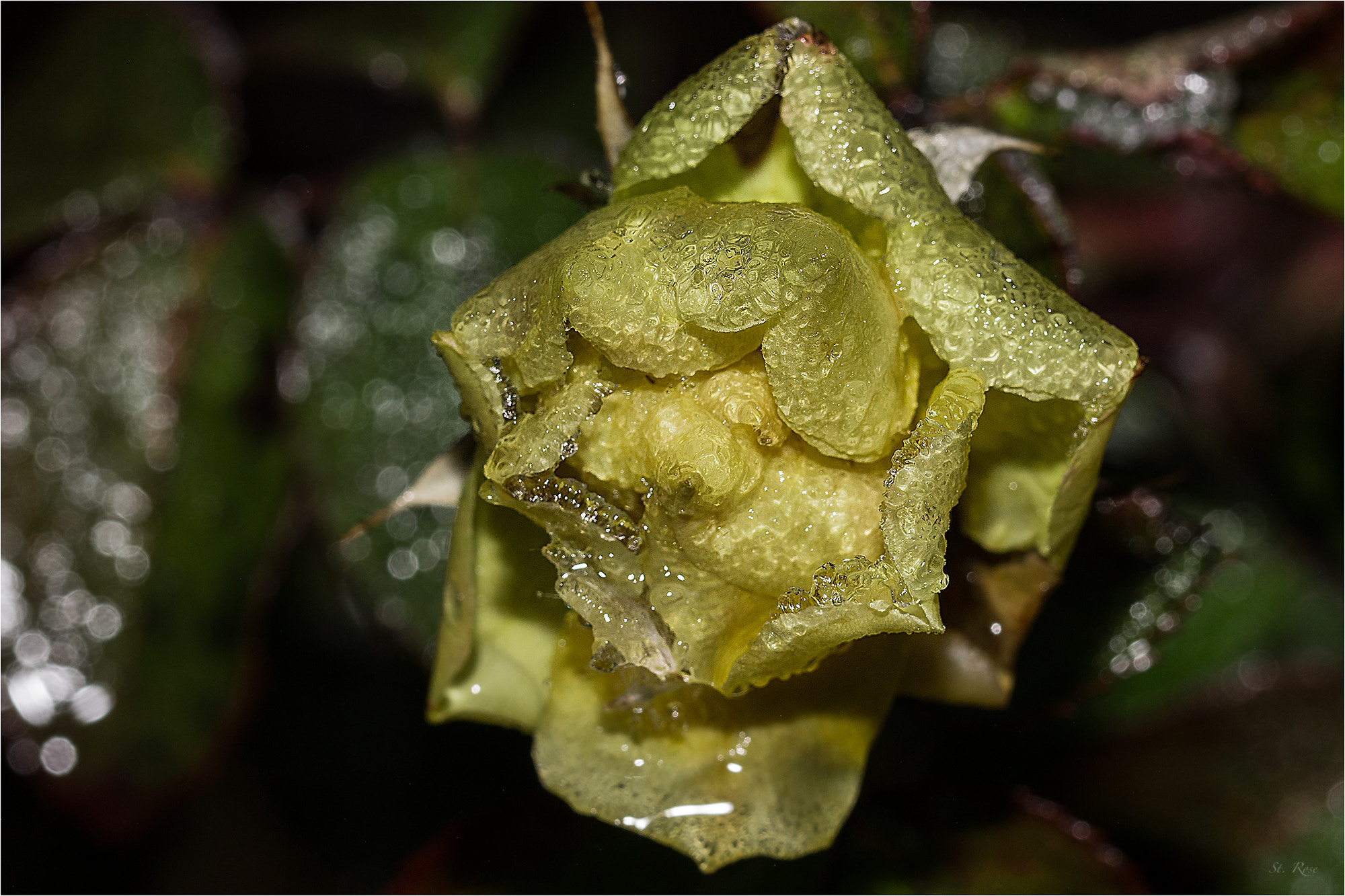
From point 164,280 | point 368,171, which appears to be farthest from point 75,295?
point 368,171

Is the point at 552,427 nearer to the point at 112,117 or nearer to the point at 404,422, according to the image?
the point at 404,422

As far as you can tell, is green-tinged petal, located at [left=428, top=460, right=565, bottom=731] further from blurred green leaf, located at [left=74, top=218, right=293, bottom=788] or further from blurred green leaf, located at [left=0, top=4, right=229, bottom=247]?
blurred green leaf, located at [left=0, top=4, right=229, bottom=247]

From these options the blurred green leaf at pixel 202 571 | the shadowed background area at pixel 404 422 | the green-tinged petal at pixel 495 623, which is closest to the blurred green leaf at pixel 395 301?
the shadowed background area at pixel 404 422

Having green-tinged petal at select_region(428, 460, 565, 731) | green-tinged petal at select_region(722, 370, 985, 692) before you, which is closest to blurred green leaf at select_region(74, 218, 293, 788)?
green-tinged petal at select_region(428, 460, 565, 731)

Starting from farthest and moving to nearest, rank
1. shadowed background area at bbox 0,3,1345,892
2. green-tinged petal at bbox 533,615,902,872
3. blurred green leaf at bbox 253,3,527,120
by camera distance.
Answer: blurred green leaf at bbox 253,3,527,120 < shadowed background area at bbox 0,3,1345,892 < green-tinged petal at bbox 533,615,902,872

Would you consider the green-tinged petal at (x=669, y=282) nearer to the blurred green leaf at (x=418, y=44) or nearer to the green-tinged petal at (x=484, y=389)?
the green-tinged petal at (x=484, y=389)

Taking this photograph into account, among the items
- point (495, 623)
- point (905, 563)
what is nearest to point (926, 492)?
point (905, 563)
